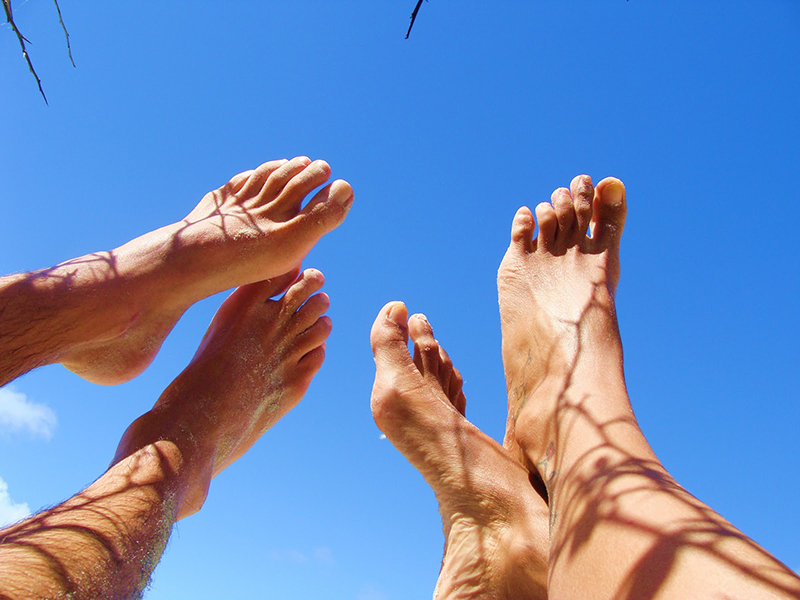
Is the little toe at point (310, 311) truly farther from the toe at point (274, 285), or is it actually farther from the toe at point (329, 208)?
the toe at point (329, 208)

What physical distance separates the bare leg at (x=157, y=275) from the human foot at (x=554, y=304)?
844 mm

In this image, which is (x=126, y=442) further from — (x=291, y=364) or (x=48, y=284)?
(x=291, y=364)

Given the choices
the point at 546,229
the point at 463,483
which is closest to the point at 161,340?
the point at 463,483

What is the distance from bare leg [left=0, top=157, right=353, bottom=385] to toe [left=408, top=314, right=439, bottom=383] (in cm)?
56

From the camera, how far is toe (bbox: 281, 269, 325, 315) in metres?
2.65

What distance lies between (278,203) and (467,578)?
1.69 metres

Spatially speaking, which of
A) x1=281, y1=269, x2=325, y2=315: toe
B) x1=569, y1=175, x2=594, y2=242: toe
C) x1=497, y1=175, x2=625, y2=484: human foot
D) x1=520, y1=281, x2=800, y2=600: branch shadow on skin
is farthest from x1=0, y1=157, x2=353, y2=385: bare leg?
x1=520, y1=281, x2=800, y2=600: branch shadow on skin

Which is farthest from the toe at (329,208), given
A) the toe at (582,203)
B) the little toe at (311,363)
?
the toe at (582,203)

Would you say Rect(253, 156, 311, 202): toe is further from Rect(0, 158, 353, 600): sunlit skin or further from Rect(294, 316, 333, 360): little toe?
Rect(294, 316, 333, 360): little toe

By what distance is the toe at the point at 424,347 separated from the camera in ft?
7.32

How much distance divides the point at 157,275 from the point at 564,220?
66.6 inches

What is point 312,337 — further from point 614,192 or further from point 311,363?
point 614,192

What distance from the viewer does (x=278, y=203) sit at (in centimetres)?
251

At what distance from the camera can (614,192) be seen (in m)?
2.42
